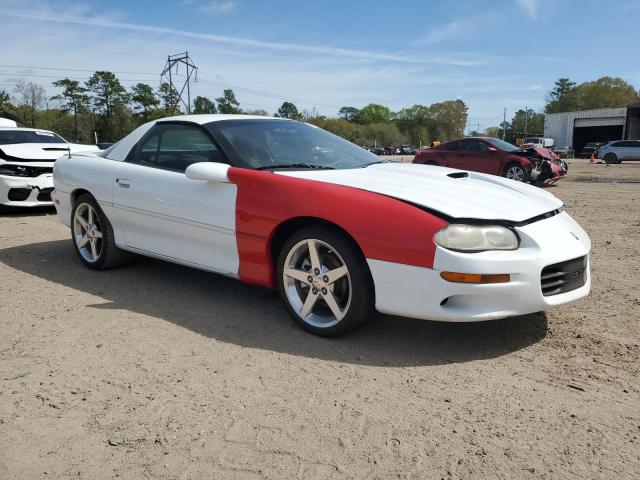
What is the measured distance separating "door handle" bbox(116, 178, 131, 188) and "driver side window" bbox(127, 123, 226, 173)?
0.18m

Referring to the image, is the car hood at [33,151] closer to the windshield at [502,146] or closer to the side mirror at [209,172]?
the side mirror at [209,172]

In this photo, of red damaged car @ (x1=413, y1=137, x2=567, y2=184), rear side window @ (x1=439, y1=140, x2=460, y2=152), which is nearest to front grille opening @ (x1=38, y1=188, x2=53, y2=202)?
red damaged car @ (x1=413, y1=137, x2=567, y2=184)

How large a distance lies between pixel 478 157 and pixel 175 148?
11.6 m

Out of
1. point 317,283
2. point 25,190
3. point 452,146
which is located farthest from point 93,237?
point 452,146

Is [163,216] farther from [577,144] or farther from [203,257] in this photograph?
[577,144]

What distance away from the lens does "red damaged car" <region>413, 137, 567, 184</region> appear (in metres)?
13.7

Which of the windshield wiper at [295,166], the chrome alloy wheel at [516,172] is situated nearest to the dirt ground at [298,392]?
the windshield wiper at [295,166]

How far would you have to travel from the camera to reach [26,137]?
9.41m

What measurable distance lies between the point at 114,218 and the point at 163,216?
2.48ft

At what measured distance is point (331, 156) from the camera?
4.04 metres

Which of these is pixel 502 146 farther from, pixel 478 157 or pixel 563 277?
pixel 563 277

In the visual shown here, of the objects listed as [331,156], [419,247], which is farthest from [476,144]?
[419,247]

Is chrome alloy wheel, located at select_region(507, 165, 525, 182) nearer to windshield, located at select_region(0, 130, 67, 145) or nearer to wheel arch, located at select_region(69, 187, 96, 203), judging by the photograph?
windshield, located at select_region(0, 130, 67, 145)

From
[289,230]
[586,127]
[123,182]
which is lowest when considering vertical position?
[289,230]
